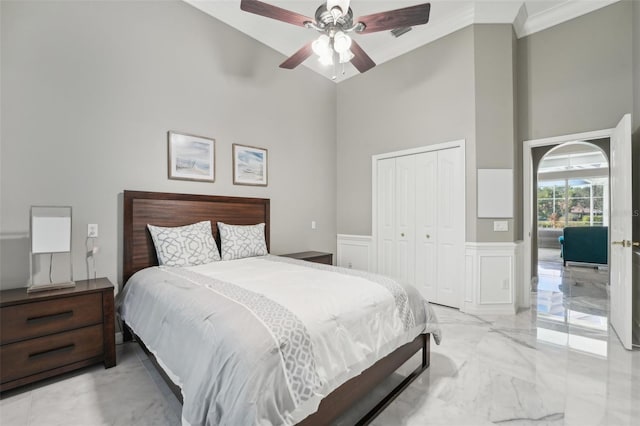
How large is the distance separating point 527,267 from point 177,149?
4.49 meters

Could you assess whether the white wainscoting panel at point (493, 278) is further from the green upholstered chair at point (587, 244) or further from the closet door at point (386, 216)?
the green upholstered chair at point (587, 244)

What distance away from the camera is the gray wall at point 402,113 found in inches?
140

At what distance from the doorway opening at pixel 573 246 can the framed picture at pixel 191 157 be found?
3.91m

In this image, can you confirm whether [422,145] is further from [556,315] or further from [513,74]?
[556,315]

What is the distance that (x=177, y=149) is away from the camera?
3.05m

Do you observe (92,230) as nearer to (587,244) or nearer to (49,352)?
(49,352)

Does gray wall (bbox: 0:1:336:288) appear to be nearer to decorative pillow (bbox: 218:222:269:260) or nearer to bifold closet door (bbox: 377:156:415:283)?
decorative pillow (bbox: 218:222:269:260)

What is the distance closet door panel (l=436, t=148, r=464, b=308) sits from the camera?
141 inches

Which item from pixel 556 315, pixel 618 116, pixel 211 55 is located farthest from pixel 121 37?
pixel 556 315

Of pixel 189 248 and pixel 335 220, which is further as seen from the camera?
pixel 335 220

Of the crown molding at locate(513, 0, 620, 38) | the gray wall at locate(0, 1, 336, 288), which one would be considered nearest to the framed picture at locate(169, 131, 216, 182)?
the gray wall at locate(0, 1, 336, 288)

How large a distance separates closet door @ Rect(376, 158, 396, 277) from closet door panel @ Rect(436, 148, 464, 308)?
0.67 meters

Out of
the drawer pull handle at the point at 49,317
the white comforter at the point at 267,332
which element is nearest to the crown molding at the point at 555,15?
the white comforter at the point at 267,332

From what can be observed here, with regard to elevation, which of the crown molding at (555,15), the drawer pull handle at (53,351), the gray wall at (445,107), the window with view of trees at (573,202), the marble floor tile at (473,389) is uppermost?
the crown molding at (555,15)
